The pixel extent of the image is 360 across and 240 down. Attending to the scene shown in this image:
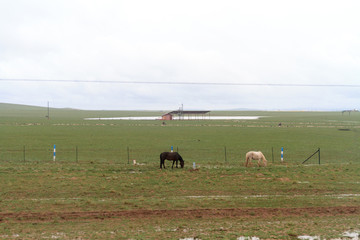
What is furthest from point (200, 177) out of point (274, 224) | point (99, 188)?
point (274, 224)

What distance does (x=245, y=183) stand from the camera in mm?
18906

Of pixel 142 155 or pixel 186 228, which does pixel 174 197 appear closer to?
pixel 186 228

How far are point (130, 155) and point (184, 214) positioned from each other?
72.1 ft

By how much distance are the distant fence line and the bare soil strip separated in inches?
654

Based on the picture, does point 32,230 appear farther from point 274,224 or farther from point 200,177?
point 200,177

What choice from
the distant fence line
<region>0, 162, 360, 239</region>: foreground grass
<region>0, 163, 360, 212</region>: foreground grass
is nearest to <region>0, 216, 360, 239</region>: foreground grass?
<region>0, 162, 360, 239</region>: foreground grass

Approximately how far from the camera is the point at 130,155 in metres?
33.9

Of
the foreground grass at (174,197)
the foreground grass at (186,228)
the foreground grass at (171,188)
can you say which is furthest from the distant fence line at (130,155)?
the foreground grass at (186,228)

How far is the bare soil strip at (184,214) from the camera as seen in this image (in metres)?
12.1

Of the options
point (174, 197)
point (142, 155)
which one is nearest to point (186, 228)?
point (174, 197)

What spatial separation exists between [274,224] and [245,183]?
7.42 metres

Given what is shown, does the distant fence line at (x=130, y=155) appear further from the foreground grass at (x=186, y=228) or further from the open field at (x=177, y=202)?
the foreground grass at (x=186, y=228)

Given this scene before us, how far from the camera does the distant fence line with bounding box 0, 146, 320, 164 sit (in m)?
30.9

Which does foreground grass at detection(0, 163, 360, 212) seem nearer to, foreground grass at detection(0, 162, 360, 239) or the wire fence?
foreground grass at detection(0, 162, 360, 239)
